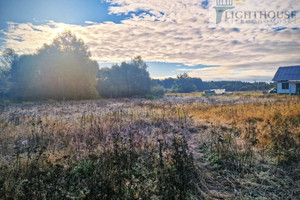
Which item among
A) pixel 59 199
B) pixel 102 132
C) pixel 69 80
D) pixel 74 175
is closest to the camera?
pixel 59 199

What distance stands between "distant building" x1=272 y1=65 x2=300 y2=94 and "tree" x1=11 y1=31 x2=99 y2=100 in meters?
35.1

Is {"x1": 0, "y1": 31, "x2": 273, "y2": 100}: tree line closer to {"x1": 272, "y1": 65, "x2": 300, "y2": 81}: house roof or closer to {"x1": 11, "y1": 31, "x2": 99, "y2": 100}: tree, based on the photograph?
{"x1": 11, "y1": 31, "x2": 99, "y2": 100}: tree

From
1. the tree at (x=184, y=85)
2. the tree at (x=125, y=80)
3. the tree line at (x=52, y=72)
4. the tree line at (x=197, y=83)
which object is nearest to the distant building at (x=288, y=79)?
the tree at (x=125, y=80)

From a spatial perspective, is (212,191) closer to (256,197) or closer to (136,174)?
(256,197)

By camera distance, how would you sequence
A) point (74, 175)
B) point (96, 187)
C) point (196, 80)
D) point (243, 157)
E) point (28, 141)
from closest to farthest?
point (96, 187), point (74, 175), point (243, 157), point (28, 141), point (196, 80)

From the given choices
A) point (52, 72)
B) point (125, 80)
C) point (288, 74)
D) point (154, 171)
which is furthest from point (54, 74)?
point (288, 74)

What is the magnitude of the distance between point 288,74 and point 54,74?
42.0 meters

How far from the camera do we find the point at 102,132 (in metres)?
6.36

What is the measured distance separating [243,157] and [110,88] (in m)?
37.5

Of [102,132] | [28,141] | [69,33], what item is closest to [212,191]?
[102,132]

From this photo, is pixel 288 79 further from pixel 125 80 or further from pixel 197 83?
pixel 197 83

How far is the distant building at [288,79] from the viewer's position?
29934mm

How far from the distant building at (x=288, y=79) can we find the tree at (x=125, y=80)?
2788cm

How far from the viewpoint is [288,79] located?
3180 cm
